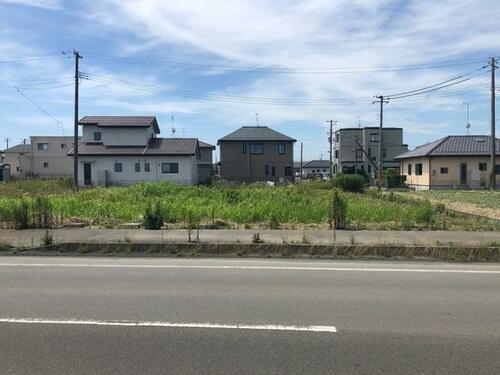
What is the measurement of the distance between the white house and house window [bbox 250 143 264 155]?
47.6 ft

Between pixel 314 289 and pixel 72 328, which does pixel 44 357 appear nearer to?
pixel 72 328

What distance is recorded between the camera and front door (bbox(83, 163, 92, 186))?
50344 millimetres

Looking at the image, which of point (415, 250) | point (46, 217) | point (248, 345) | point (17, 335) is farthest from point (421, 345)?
point (46, 217)

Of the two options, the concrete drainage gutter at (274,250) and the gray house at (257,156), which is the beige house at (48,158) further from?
the concrete drainage gutter at (274,250)

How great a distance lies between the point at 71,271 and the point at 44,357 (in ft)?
15.6

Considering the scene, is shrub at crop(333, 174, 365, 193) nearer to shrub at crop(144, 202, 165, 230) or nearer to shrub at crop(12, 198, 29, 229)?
shrub at crop(144, 202, 165, 230)

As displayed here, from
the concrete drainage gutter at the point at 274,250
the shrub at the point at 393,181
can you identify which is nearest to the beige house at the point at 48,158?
the shrub at the point at 393,181

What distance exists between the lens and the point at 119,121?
2056 inches

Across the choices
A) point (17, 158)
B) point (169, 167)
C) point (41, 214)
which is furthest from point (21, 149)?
point (41, 214)

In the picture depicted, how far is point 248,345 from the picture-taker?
5031mm

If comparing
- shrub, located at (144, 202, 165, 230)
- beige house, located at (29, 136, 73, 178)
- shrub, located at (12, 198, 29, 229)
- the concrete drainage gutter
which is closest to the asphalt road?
the concrete drainage gutter

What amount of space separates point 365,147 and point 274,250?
3293 inches

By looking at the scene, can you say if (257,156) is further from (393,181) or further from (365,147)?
(365,147)

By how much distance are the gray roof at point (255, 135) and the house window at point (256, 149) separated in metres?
0.79
